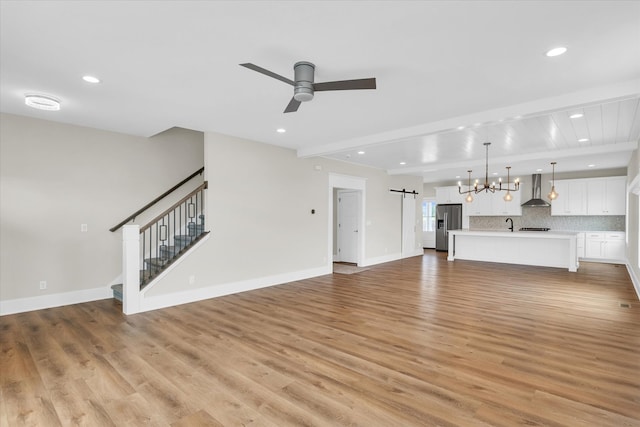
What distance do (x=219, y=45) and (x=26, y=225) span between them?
13.6 feet

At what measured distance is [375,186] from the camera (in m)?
8.98

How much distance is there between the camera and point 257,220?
A: 6.04 metres

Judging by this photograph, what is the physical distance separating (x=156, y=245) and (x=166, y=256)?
608 mm

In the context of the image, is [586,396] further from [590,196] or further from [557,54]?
[590,196]

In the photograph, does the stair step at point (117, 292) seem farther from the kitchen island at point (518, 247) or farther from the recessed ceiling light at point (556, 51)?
the kitchen island at point (518, 247)

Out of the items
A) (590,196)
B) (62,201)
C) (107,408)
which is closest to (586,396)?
(107,408)

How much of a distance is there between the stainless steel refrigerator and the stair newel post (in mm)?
10401

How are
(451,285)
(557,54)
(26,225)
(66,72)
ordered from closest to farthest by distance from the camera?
(557,54) → (66,72) → (26,225) → (451,285)

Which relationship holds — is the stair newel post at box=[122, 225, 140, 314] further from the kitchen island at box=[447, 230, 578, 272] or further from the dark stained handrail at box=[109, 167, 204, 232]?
the kitchen island at box=[447, 230, 578, 272]

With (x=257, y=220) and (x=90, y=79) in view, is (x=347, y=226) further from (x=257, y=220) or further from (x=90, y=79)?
(x=90, y=79)

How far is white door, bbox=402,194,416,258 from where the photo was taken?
10156 millimetres

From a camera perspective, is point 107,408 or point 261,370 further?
point 261,370

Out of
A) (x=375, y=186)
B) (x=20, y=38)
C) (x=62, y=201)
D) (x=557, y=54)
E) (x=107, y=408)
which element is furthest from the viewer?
(x=375, y=186)

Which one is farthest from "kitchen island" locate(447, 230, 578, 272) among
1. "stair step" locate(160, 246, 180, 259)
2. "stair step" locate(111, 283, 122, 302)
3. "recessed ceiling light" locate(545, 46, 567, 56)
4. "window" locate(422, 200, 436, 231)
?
"stair step" locate(111, 283, 122, 302)
